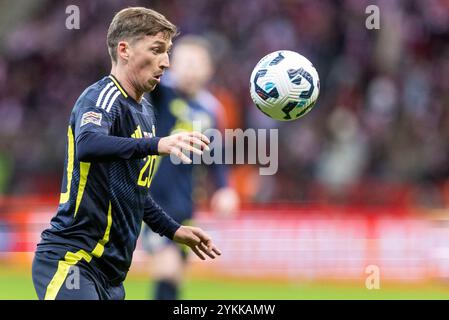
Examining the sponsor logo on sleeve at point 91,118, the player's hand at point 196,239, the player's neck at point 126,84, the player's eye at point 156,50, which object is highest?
the player's eye at point 156,50

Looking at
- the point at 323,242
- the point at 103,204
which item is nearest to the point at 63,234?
the point at 103,204

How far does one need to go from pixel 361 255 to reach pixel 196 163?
3.68 meters

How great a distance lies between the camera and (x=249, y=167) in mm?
13883

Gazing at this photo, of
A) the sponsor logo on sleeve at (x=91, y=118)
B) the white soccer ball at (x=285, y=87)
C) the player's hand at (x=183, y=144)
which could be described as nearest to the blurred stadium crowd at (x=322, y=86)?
the white soccer ball at (x=285, y=87)

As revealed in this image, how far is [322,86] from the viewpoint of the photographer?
604 inches

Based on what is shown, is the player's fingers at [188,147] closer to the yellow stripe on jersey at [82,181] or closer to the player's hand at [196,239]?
the yellow stripe on jersey at [82,181]

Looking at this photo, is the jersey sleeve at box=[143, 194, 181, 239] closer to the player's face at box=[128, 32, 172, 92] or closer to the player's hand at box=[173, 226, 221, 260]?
the player's hand at box=[173, 226, 221, 260]

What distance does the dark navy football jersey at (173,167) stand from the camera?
8.49 metres

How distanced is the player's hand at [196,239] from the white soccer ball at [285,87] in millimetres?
1005

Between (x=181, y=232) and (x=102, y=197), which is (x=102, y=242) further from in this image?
(x=181, y=232)

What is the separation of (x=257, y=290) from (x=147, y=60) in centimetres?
616

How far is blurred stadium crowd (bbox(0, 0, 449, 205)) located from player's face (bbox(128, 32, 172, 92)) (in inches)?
335

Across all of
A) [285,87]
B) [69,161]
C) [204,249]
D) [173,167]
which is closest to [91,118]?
[69,161]

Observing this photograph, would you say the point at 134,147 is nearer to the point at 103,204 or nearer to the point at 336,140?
the point at 103,204
